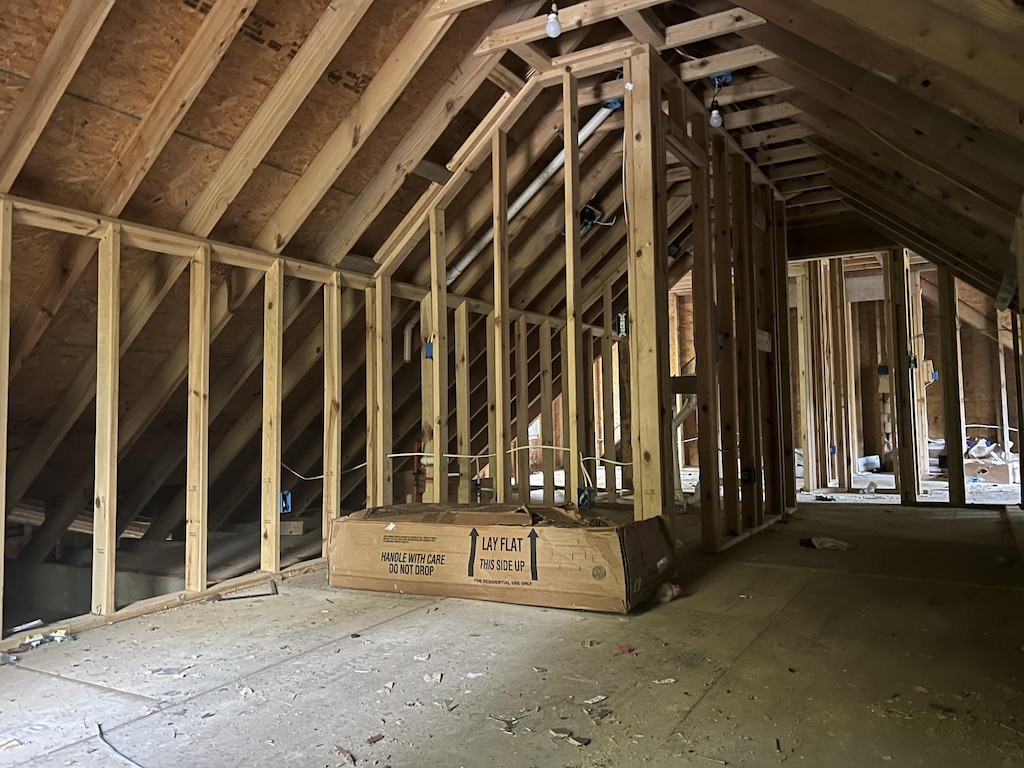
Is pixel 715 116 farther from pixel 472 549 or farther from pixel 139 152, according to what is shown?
pixel 139 152

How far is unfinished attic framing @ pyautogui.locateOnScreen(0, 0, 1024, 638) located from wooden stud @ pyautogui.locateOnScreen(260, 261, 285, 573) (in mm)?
18

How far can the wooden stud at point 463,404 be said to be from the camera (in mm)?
4941

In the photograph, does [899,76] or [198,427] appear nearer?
[899,76]

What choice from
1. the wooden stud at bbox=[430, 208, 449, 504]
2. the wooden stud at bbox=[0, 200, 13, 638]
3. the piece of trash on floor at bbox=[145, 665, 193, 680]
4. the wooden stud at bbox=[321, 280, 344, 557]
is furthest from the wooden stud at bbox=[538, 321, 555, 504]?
the wooden stud at bbox=[0, 200, 13, 638]

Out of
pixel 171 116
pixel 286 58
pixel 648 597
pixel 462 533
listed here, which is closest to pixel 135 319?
pixel 171 116

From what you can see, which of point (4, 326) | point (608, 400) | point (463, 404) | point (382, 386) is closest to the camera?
point (4, 326)

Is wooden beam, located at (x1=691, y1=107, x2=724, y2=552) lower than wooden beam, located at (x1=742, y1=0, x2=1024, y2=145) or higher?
lower

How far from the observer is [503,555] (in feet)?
10.8

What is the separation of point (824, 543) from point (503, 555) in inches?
90.1

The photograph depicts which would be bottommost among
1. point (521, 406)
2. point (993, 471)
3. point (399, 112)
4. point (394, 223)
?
point (993, 471)

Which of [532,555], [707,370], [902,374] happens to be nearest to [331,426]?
[532,555]

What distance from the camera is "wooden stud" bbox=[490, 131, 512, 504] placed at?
13.4 feet

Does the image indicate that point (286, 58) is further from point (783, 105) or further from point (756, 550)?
point (756, 550)

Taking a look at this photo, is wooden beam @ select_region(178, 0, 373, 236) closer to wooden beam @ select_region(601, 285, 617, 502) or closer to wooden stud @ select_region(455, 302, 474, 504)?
wooden stud @ select_region(455, 302, 474, 504)
